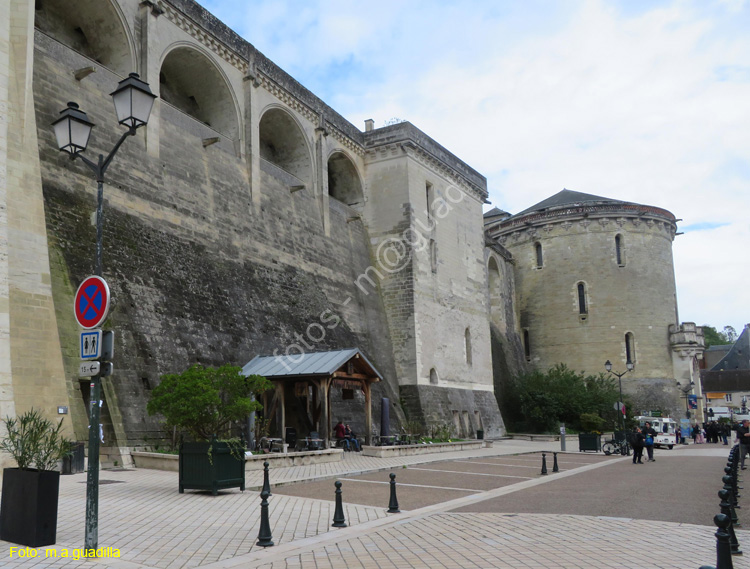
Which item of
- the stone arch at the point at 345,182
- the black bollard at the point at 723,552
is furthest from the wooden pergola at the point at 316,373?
the stone arch at the point at 345,182

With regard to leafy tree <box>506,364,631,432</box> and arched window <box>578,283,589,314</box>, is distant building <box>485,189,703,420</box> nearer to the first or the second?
arched window <box>578,283,589,314</box>

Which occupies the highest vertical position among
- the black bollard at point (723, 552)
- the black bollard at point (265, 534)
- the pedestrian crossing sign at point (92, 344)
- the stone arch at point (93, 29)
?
the stone arch at point (93, 29)

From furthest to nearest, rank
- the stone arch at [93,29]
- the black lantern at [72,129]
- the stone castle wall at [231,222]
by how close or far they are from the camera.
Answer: the stone arch at [93,29]
the stone castle wall at [231,222]
the black lantern at [72,129]

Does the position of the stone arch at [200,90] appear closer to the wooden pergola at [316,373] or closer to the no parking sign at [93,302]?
the wooden pergola at [316,373]

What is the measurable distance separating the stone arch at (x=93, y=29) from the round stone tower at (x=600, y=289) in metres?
33.8

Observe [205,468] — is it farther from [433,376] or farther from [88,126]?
[433,376]

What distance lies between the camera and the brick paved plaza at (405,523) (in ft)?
20.8

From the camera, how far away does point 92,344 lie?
6.51m

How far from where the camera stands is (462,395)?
3102cm

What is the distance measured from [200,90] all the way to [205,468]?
53.3 ft

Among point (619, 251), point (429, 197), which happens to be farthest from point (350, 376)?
point (619, 251)

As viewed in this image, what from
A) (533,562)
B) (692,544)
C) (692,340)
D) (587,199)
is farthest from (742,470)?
(587,199)

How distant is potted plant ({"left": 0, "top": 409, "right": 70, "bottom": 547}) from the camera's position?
6441mm

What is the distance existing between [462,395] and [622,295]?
18422mm
